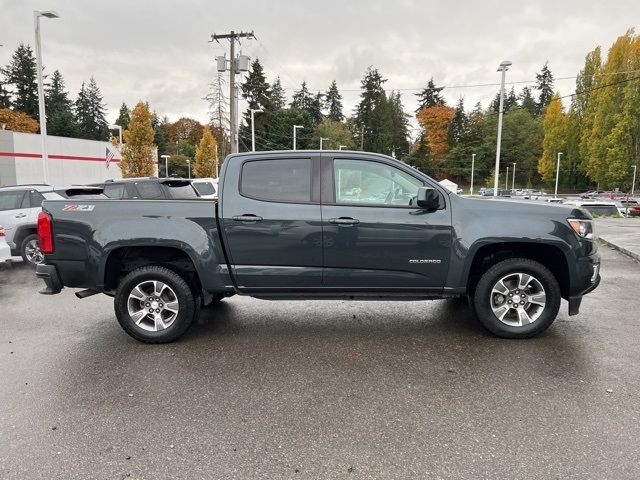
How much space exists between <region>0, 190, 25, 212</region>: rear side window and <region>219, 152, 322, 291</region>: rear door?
24.5 feet

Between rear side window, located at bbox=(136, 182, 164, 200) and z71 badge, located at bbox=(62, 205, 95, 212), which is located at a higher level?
rear side window, located at bbox=(136, 182, 164, 200)

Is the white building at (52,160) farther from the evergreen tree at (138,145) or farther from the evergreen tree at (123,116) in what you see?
the evergreen tree at (123,116)

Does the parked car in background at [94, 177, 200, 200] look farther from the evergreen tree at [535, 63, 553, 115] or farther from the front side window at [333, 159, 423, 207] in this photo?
the evergreen tree at [535, 63, 553, 115]

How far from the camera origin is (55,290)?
4688 millimetres

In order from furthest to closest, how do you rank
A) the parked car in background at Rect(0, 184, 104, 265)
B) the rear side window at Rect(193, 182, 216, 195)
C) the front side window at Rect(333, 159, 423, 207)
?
1. the rear side window at Rect(193, 182, 216, 195)
2. the parked car in background at Rect(0, 184, 104, 265)
3. the front side window at Rect(333, 159, 423, 207)

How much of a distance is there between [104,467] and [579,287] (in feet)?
14.4

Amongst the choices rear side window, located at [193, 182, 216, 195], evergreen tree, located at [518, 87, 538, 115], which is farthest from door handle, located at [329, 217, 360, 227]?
evergreen tree, located at [518, 87, 538, 115]

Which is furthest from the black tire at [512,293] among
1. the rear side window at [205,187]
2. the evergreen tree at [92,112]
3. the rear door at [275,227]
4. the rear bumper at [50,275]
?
the evergreen tree at [92,112]

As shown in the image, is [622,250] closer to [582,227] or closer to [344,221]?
[582,227]

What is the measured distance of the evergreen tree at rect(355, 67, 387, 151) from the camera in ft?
298

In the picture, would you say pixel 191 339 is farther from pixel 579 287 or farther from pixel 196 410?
pixel 579 287

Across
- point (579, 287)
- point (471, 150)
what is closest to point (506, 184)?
point (471, 150)

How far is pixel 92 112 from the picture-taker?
310 feet

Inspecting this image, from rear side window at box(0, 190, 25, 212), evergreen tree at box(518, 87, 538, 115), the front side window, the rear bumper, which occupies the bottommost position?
the rear bumper
